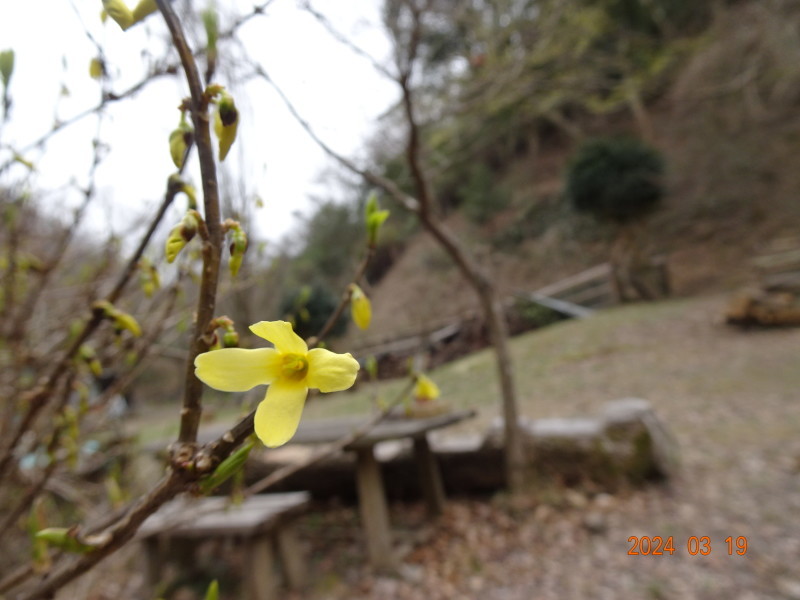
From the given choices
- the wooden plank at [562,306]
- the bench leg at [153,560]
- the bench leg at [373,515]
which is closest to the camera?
the bench leg at [373,515]

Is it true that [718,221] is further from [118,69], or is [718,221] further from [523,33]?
[118,69]

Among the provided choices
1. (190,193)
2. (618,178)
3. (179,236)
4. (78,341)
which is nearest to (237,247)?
(179,236)

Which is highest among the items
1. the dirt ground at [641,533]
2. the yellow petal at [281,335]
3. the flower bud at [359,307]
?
the flower bud at [359,307]

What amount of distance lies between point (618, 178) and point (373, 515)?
8690mm

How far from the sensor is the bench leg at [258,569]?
2.51 meters

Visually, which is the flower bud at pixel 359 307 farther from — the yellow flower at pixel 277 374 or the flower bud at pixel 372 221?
the yellow flower at pixel 277 374

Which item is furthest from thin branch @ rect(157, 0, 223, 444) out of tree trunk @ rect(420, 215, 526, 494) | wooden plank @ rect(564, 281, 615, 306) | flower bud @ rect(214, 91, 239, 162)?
wooden plank @ rect(564, 281, 615, 306)

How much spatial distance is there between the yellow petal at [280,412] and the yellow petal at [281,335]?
0.03 metres

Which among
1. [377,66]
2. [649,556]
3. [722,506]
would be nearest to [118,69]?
[377,66]

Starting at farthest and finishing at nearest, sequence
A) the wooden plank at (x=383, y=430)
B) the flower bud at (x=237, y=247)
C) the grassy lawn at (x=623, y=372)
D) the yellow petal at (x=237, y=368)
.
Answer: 1. the grassy lawn at (x=623, y=372)
2. the wooden plank at (x=383, y=430)
3. the flower bud at (x=237, y=247)
4. the yellow petal at (x=237, y=368)

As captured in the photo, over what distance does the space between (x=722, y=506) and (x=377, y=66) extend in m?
2.98

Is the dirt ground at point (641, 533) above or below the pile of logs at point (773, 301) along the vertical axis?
below

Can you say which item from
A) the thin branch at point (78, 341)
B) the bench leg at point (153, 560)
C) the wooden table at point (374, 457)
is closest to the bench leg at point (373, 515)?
the wooden table at point (374, 457)

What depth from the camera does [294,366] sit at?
0.44 metres
